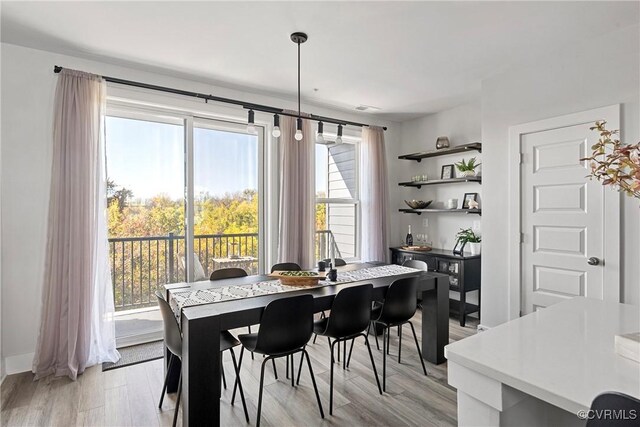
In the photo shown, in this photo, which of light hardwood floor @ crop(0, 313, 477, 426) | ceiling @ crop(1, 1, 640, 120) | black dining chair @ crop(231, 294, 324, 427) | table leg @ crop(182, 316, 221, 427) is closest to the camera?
table leg @ crop(182, 316, 221, 427)

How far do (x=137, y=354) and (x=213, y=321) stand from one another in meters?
1.88

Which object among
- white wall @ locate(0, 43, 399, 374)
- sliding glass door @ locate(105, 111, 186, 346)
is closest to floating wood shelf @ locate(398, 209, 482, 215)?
sliding glass door @ locate(105, 111, 186, 346)

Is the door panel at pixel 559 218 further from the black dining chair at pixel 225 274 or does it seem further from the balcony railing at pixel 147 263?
the balcony railing at pixel 147 263

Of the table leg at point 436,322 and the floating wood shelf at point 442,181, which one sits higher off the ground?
the floating wood shelf at point 442,181

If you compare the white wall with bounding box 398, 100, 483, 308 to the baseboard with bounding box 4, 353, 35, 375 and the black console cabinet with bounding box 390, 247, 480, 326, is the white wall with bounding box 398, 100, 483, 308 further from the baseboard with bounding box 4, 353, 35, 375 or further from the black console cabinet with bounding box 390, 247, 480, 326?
the baseboard with bounding box 4, 353, 35, 375

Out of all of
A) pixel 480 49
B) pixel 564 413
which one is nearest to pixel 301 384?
pixel 564 413

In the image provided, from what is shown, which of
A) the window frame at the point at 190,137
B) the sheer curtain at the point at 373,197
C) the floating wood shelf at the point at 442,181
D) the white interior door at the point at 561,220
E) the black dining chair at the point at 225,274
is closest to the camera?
the white interior door at the point at 561,220

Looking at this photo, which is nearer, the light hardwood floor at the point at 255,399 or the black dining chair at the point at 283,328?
the black dining chair at the point at 283,328

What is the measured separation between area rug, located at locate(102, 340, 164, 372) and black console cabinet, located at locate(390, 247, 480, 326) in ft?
10.7

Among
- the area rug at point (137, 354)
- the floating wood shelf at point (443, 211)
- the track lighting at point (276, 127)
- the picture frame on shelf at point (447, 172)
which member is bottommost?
the area rug at point (137, 354)

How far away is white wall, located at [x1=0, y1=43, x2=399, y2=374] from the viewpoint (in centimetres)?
275

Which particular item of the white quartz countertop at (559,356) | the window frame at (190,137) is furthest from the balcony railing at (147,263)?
the white quartz countertop at (559,356)

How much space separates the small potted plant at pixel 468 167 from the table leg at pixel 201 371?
3.66 meters

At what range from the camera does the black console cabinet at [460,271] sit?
3.99m
